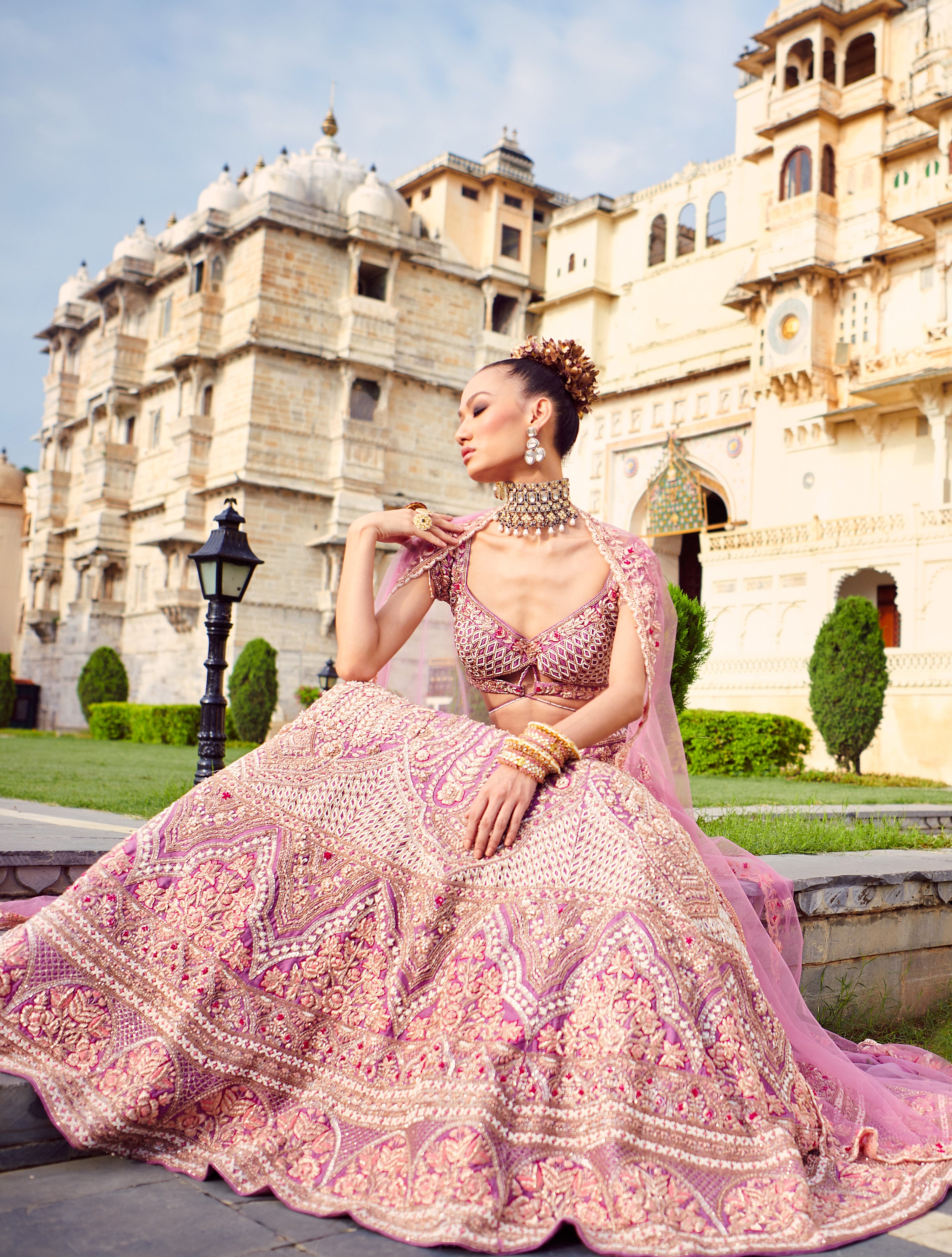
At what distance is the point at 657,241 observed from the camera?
27.1m

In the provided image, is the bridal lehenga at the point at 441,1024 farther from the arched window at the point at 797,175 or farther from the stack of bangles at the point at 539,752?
the arched window at the point at 797,175

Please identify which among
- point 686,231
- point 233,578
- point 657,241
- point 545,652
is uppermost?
point 686,231

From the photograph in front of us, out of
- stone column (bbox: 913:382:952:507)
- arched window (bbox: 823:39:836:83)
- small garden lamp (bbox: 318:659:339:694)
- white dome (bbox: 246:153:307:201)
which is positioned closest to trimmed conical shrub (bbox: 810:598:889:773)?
stone column (bbox: 913:382:952:507)

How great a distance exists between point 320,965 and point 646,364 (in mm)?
25648

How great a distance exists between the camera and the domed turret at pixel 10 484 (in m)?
36.2

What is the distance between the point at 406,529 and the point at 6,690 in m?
28.2

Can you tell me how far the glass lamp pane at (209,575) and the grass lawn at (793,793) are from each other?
3.40 m

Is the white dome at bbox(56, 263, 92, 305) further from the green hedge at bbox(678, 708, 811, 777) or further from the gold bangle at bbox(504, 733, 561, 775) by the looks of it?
the gold bangle at bbox(504, 733, 561, 775)

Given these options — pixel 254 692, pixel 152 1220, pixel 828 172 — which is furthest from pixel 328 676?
pixel 152 1220

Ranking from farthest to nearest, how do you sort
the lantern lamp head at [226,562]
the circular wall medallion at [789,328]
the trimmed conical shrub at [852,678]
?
the circular wall medallion at [789,328], the trimmed conical shrub at [852,678], the lantern lamp head at [226,562]

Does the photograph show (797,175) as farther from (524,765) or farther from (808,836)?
(524,765)

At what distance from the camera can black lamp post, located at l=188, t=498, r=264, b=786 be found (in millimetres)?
6324

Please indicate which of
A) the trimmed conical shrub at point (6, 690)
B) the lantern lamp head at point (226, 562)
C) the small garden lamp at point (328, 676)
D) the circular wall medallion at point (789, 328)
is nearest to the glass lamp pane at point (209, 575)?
the lantern lamp head at point (226, 562)

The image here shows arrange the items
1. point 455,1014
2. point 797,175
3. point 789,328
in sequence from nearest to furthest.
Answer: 1. point 455,1014
2. point 789,328
3. point 797,175
